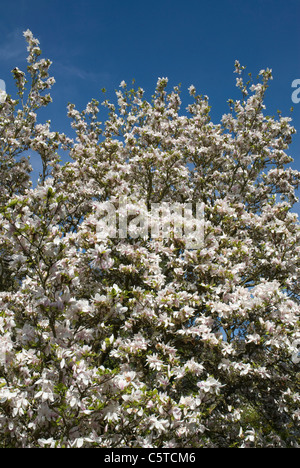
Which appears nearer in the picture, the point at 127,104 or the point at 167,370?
the point at 167,370

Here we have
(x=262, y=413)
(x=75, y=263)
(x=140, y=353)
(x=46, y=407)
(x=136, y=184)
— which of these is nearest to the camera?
(x=46, y=407)

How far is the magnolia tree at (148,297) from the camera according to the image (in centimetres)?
500

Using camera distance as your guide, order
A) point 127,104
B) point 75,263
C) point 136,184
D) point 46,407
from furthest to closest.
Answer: point 127,104 → point 136,184 → point 75,263 → point 46,407

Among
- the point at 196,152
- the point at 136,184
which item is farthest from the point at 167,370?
the point at 196,152

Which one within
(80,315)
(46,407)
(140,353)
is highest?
(80,315)

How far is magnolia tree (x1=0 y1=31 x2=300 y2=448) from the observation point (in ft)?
16.4

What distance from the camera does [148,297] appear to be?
639cm

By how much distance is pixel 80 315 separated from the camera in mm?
5523

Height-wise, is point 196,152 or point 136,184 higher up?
point 196,152

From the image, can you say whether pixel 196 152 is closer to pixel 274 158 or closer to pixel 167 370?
pixel 274 158

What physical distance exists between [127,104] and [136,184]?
16.7 feet
